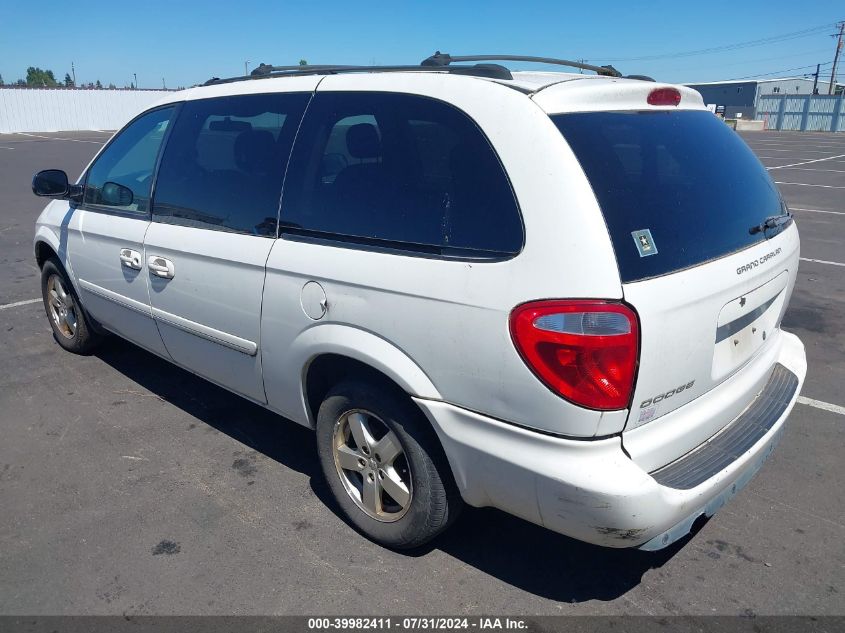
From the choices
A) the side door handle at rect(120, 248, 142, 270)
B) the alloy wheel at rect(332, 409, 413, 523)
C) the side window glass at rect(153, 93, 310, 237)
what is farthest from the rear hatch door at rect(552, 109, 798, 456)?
the side door handle at rect(120, 248, 142, 270)

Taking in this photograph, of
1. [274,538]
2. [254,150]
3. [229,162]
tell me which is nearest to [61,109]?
[229,162]

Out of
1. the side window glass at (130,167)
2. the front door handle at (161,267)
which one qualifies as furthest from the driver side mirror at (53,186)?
the front door handle at (161,267)

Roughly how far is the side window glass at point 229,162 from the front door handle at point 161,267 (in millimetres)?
213

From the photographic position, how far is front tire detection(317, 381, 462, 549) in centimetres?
261

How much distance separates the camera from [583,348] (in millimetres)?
2115

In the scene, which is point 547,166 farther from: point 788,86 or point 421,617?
point 788,86

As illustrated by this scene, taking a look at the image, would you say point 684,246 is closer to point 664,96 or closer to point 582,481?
point 664,96

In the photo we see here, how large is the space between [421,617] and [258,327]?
4.63 ft

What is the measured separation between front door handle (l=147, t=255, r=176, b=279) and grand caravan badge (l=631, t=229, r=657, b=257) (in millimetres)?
2347

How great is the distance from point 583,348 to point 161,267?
2.41m

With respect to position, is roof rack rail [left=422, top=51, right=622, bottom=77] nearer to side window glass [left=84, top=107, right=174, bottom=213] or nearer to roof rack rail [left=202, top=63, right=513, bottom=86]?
roof rack rail [left=202, top=63, right=513, bottom=86]

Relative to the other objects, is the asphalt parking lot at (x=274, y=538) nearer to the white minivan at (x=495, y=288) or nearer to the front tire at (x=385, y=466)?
the front tire at (x=385, y=466)

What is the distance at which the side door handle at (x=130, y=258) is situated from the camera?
3.77 m

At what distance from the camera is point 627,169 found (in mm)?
2393
